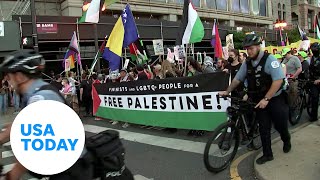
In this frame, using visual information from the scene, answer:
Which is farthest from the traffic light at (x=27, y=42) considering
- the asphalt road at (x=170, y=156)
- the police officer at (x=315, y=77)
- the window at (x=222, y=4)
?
the window at (x=222, y=4)

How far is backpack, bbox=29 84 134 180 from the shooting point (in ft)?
8.54

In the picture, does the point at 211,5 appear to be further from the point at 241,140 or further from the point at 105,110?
the point at 241,140

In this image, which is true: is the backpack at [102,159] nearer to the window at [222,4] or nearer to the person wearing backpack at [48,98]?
the person wearing backpack at [48,98]

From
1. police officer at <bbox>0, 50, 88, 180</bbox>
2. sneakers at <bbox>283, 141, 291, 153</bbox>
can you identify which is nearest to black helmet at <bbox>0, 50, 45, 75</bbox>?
police officer at <bbox>0, 50, 88, 180</bbox>

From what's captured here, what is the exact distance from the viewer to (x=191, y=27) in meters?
9.96

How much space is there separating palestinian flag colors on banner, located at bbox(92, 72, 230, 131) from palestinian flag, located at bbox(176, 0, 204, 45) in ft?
6.18

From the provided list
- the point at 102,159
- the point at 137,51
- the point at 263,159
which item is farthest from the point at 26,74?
the point at 137,51

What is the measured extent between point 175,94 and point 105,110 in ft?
12.2

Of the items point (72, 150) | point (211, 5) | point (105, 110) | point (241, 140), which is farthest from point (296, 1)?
point (72, 150)

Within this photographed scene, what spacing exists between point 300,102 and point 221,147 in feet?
12.6

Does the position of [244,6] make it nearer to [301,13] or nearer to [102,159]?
[301,13]

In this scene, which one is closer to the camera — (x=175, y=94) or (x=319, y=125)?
(x=319, y=125)

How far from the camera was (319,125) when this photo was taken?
7656mm

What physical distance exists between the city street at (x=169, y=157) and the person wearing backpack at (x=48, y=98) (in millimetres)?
2757
